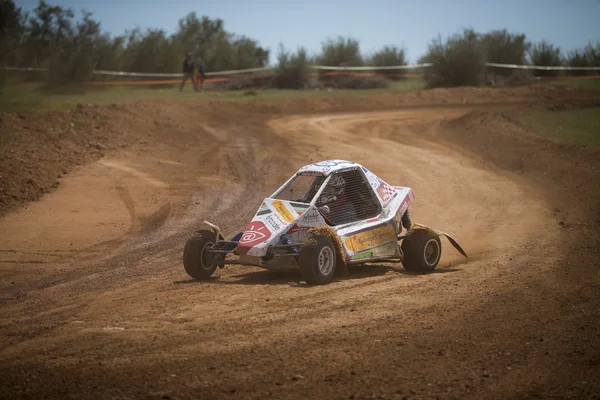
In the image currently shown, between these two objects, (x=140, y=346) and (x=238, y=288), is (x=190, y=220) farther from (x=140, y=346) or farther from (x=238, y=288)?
(x=140, y=346)

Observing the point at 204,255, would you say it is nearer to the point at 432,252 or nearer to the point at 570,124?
the point at 432,252

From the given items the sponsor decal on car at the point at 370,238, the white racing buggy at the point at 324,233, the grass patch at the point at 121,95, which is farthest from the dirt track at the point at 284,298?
the grass patch at the point at 121,95

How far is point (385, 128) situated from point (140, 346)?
64.2ft

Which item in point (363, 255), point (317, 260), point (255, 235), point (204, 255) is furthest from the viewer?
point (363, 255)

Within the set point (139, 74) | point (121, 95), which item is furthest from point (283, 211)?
point (139, 74)

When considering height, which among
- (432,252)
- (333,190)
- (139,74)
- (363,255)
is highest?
(139,74)

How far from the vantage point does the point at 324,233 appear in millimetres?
10664

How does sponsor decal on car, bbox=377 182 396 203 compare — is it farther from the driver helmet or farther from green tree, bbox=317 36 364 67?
green tree, bbox=317 36 364 67

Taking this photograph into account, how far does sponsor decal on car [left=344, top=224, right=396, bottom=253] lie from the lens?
11.2 metres

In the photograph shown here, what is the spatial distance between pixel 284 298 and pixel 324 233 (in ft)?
4.42

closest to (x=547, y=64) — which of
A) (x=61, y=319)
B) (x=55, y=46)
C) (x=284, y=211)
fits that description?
(x=55, y=46)

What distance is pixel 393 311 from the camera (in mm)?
9102

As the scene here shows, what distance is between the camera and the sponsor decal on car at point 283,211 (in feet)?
36.1

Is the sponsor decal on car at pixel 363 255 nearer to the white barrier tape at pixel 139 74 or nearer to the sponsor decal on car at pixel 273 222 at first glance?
the sponsor decal on car at pixel 273 222
